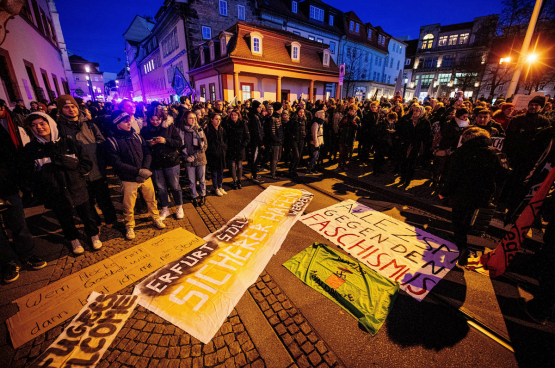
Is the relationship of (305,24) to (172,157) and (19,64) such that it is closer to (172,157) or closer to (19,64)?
(19,64)

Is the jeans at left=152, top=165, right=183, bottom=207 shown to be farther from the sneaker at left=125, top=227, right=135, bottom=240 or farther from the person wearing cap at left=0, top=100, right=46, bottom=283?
the person wearing cap at left=0, top=100, right=46, bottom=283

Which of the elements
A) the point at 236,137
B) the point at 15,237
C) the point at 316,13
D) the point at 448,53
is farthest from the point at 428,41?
the point at 15,237

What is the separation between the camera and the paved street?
88.9 inches

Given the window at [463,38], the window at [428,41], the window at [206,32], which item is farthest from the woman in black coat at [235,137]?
the window at [428,41]

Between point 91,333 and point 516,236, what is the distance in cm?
524

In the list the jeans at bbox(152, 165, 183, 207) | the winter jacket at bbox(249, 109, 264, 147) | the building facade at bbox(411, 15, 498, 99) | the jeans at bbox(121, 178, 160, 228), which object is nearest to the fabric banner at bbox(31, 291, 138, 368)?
the jeans at bbox(121, 178, 160, 228)

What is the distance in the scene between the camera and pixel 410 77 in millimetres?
47875

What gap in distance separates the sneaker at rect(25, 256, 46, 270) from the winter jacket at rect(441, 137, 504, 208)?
21.8ft

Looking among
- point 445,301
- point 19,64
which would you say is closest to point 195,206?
point 445,301

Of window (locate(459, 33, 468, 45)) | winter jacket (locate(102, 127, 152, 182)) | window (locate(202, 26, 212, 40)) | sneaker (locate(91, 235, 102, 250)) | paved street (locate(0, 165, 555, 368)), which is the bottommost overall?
paved street (locate(0, 165, 555, 368))

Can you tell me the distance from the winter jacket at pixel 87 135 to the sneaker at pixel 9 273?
1.58 meters

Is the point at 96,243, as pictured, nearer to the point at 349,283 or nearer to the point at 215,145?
the point at 215,145

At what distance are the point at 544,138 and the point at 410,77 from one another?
5429 cm

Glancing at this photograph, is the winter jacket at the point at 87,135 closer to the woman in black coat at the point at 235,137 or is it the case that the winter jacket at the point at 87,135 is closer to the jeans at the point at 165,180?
the jeans at the point at 165,180
